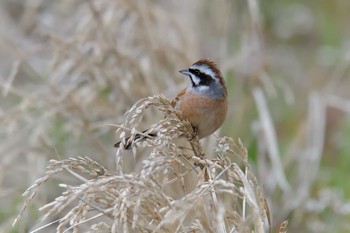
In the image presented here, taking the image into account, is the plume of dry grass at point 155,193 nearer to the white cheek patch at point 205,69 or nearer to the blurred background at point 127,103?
the white cheek patch at point 205,69

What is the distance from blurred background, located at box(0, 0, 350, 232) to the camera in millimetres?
5160

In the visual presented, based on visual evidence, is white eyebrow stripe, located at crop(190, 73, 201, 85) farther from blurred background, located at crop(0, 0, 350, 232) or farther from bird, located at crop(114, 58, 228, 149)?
blurred background, located at crop(0, 0, 350, 232)

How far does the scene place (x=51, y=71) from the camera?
5598 millimetres

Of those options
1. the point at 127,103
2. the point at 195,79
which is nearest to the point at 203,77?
the point at 195,79

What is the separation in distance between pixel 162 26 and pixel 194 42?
314mm

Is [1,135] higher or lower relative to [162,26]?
lower

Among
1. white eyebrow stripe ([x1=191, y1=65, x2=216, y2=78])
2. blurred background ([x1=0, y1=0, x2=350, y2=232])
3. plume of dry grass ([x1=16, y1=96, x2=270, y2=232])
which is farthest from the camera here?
blurred background ([x1=0, y1=0, x2=350, y2=232])

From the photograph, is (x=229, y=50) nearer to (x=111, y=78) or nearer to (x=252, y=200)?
(x=111, y=78)

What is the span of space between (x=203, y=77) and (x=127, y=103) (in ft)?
5.99

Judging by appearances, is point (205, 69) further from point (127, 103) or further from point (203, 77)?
point (127, 103)

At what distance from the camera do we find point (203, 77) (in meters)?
3.74

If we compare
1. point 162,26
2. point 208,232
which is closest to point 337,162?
point 162,26

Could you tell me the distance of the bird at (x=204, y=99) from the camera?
3.66 metres

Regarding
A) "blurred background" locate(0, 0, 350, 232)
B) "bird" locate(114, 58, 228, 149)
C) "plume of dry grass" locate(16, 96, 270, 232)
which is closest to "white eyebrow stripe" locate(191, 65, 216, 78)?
"bird" locate(114, 58, 228, 149)
